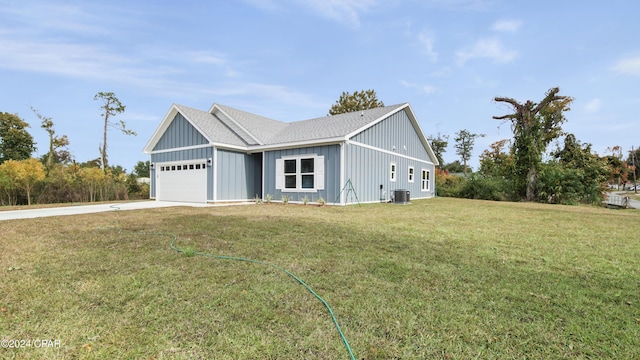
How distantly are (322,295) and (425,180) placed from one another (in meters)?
17.7

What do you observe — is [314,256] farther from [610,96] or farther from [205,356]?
[610,96]

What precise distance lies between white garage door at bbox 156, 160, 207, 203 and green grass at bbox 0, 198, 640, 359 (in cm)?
789

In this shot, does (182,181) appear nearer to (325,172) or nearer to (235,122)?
(235,122)

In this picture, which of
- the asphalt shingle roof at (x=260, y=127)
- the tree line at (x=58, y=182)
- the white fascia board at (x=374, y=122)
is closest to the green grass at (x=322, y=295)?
the white fascia board at (x=374, y=122)

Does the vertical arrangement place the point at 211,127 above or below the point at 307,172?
above

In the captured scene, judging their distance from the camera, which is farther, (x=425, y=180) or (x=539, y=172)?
(x=425, y=180)

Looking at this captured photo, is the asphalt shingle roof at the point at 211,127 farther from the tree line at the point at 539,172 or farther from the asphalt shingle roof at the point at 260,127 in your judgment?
the tree line at the point at 539,172

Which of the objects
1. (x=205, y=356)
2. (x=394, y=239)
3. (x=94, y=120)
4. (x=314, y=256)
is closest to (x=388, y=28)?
(x=394, y=239)

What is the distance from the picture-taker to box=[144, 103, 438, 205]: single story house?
37.6 ft

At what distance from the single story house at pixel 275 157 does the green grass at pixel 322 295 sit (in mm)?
6840

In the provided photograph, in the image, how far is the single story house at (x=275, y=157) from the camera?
11.5 metres

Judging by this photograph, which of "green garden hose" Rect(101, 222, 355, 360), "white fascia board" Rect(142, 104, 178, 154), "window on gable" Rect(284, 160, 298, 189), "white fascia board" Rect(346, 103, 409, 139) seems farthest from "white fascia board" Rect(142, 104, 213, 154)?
"green garden hose" Rect(101, 222, 355, 360)

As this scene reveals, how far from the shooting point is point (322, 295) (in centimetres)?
256

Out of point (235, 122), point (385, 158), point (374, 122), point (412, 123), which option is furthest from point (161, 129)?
point (412, 123)
